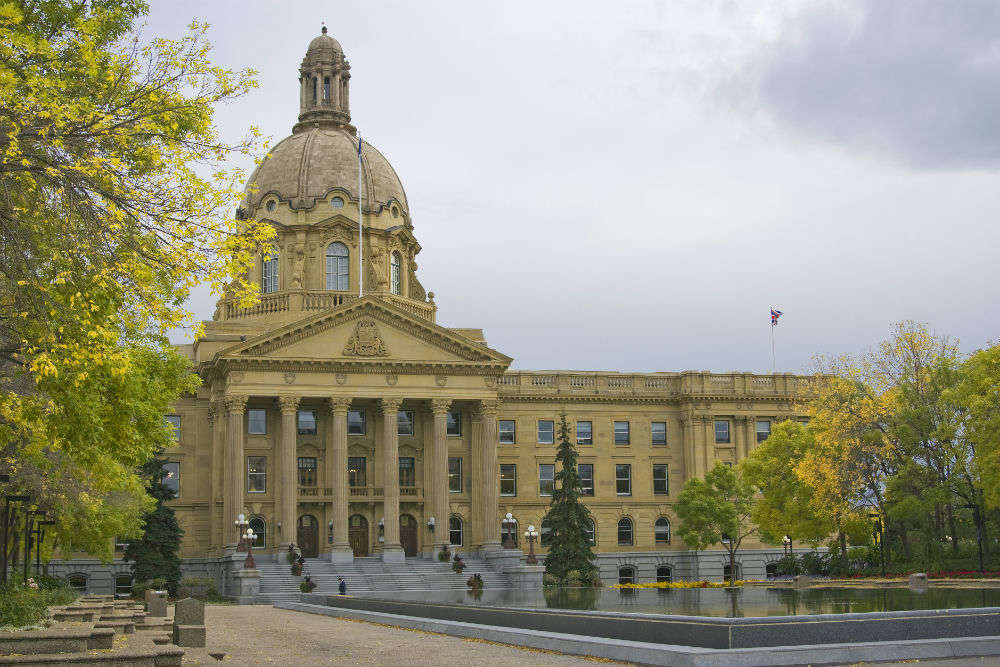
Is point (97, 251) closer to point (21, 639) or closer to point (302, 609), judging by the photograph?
point (21, 639)

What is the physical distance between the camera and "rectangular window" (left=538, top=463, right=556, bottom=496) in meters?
75.2

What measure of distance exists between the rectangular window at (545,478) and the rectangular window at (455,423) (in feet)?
22.2

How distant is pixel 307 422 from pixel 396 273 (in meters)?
14.4

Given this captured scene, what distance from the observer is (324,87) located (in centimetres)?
8444

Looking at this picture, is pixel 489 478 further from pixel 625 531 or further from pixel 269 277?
pixel 269 277

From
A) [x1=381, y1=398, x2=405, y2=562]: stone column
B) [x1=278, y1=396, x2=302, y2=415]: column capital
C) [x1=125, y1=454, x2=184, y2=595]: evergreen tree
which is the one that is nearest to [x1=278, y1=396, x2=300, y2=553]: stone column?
[x1=278, y1=396, x2=302, y2=415]: column capital

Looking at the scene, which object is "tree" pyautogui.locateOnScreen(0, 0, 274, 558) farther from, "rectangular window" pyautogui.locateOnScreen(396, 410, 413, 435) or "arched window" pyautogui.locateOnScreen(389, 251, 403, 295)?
"arched window" pyautogui.locateOnScreen(389, 251, 403, 295)

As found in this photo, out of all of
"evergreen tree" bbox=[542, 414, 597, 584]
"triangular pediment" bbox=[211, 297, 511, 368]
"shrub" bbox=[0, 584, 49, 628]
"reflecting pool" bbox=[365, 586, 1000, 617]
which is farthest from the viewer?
"triangular pediment" bbox=[211, 297, 511, 368]

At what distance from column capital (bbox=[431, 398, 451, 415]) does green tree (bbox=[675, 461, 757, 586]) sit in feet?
47.2

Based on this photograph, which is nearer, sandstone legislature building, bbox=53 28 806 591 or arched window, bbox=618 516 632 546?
sandstone legislature building, bbox=53 28 806 591

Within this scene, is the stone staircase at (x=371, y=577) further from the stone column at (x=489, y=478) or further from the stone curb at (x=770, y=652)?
the stone curb at (x=770, y=652)

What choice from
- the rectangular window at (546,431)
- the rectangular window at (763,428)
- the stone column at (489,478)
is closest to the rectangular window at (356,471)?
the stone column at (489,478)

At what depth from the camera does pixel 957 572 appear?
45688 mm

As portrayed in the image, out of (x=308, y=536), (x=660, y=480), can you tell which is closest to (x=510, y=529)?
(x=308, y=536)
